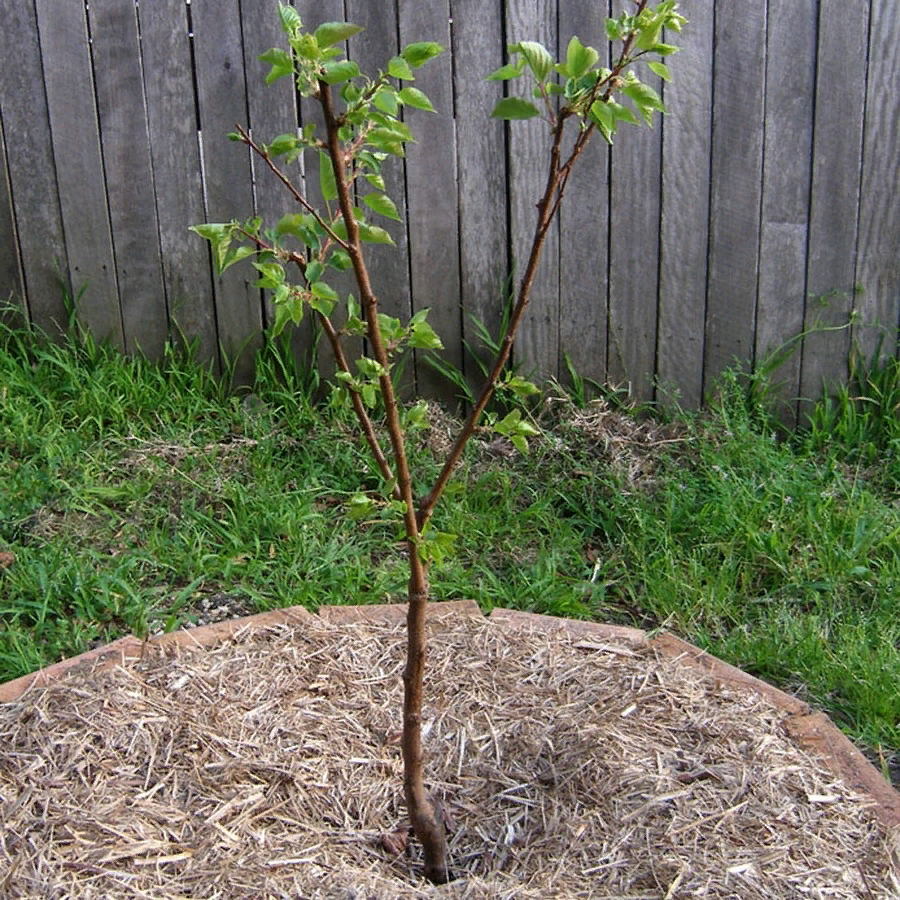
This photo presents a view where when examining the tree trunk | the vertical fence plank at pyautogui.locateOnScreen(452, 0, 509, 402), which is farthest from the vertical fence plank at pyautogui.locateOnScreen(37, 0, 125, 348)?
the tree trunk

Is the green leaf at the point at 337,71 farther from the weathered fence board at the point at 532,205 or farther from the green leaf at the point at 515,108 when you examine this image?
the weathered fence board at the point at 532,205

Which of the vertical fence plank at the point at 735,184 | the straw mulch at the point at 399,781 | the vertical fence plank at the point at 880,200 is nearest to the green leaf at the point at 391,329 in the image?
the straw mulch at the point at 399,781

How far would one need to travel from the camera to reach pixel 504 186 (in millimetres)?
3969

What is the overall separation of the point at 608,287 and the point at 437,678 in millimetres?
1982

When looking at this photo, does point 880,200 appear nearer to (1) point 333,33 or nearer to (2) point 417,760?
(2) point 417,760

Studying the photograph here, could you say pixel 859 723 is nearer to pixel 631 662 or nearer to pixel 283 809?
pixel 631 662

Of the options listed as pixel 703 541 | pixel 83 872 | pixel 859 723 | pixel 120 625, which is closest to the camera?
pixel 83 872

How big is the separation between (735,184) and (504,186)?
832mm

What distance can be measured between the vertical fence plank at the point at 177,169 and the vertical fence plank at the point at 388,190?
0.59m

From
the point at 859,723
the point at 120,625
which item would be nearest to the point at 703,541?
the point at 859,723

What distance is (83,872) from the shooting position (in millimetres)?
1963

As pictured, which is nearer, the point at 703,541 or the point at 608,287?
the point at 703,541

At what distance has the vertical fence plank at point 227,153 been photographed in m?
3.84

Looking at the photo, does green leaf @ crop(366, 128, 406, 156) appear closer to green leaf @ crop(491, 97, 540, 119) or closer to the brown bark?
green leaf @ crop(491, 97, 540, 119)
